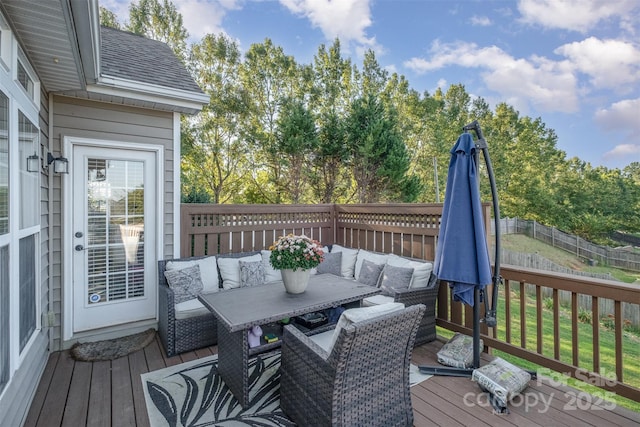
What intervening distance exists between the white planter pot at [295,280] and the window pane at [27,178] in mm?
1974

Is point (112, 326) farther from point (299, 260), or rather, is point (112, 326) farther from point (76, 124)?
point (299, 260)

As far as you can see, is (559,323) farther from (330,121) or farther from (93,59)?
(330,121)

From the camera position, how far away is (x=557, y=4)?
17.4 feet

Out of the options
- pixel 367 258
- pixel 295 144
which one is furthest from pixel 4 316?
pixel 295 144

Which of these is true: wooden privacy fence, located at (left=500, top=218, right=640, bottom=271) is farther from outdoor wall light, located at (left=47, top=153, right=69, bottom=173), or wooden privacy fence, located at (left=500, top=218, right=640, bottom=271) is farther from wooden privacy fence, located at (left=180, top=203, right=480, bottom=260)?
outdoor wall light, located at (left=47, top=153, right=69, bottom=173)

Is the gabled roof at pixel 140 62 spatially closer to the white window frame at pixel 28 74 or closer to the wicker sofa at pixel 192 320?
the white window frame at pixel 28 74

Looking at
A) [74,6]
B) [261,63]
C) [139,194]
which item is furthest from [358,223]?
[261,63]

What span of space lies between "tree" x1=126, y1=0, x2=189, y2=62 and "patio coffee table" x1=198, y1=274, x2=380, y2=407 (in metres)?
9.62

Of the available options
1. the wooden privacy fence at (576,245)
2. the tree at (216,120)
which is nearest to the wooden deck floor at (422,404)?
the tree at (216,120)

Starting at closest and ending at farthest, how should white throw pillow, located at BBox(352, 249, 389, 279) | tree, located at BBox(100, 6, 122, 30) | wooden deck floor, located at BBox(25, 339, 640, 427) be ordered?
wooden deck floor, located at BBox(25, 339, 640, 427) < white throw pillow, located at BBox(352, 249, 389, 279) < tree, located at BBox(100, 6, 122, 30)

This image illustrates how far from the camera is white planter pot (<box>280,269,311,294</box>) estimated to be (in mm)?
2762

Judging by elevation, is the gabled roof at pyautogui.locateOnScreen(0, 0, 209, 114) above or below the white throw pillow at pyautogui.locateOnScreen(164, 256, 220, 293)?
above

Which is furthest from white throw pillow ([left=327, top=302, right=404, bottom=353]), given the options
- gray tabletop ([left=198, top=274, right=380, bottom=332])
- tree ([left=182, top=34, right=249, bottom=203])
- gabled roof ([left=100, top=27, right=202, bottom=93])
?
tree ([left=182, top=34, right=249, bottom=203])

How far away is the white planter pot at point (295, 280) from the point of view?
276 centimetres
